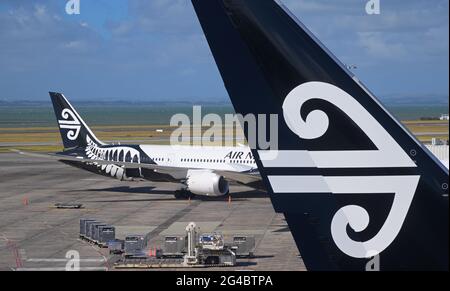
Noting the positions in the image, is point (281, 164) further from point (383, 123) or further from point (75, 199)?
point (75, 199)

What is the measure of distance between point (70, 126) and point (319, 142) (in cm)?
5666

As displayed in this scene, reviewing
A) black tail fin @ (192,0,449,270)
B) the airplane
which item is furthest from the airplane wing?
black tail fin @ (192,0,449,270)

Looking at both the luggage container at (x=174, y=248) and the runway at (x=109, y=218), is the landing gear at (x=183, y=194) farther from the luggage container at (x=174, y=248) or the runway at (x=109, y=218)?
the luggage container at (x=174, y=248)

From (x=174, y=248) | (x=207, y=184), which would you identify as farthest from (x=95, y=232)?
(x=207, y=184)

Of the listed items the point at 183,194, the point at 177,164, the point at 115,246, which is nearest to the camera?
the point at 115,246

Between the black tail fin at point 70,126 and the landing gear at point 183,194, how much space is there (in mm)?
8264

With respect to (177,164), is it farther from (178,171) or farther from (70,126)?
(70,126)

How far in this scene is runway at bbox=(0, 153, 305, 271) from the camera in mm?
34812

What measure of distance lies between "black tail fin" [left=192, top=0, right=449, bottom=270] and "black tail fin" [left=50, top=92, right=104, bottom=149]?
2106 inches

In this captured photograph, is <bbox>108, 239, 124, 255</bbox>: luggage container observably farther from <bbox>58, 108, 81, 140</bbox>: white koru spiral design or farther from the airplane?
<bbox>58, 108, 81, 140</bbox>: white koru spiral design

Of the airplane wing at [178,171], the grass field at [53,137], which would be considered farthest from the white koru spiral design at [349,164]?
the grass field at [53,137]

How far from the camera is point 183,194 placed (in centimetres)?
5650

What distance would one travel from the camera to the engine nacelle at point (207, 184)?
5284 cm

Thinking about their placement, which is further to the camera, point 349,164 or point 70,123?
point 70,123
